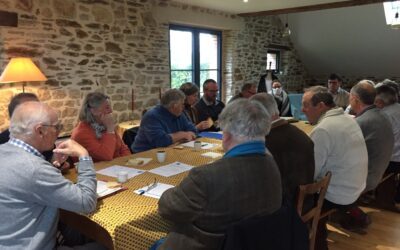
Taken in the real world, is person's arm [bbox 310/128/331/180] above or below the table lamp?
below

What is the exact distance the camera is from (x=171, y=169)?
2.30 meters

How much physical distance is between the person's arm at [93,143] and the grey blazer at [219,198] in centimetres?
130

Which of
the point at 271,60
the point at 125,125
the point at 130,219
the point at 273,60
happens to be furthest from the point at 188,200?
the point at 273,60

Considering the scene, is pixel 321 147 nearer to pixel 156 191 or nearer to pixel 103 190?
pixel 156 191

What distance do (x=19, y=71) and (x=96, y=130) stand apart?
1.50 metres

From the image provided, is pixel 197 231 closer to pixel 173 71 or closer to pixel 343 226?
pixel 343 226

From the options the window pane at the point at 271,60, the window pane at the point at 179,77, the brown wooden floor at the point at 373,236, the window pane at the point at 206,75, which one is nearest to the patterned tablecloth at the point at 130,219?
the brown wooden floor at the point at 373,236

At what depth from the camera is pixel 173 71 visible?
6.04m

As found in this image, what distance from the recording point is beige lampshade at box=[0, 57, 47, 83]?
3510 mm

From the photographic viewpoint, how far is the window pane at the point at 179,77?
239 inches

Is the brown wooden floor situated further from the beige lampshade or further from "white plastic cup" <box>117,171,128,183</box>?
the beige lampshade

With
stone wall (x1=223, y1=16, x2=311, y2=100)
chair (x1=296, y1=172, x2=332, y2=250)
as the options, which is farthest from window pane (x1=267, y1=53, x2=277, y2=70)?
chair (x1=296, y1=172, x2=332, y2=250)

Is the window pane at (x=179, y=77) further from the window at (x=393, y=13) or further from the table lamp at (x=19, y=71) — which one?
the window at (x=393, y=13)

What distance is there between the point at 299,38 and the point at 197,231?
7.85 m
